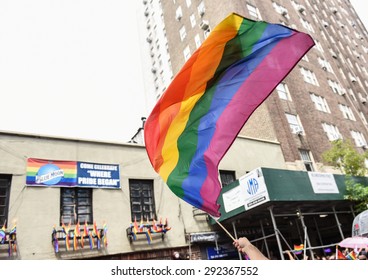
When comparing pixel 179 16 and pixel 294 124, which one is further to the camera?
pixel 179 16

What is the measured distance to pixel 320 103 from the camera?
2794 cm

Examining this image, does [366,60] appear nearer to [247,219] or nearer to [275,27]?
[247,219]

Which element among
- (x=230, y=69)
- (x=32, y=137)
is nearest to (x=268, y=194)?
(x=230, y=69)

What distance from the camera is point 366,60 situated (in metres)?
50.6

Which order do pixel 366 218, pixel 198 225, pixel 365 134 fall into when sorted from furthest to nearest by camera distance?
pixel 365 134 → pixel 198 225 → pixel 366 218

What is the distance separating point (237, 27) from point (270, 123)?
16.8m

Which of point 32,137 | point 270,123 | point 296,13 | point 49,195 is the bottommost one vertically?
point 49,195

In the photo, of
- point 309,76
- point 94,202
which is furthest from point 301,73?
point 94,202

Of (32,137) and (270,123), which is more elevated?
(270,123)

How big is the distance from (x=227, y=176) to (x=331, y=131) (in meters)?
13.8

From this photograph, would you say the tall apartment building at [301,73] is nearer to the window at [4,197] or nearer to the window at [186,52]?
the window at [186,52]

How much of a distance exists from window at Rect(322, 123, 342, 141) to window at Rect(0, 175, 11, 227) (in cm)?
2346

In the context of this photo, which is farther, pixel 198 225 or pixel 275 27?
pixel 198 225

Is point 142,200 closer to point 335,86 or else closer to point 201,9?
point 201,9
